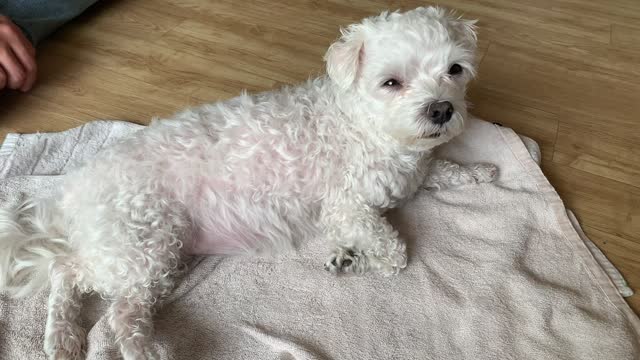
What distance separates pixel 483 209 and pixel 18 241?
155 cm

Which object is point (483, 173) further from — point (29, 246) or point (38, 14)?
point (38, 14)

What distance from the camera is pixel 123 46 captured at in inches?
108

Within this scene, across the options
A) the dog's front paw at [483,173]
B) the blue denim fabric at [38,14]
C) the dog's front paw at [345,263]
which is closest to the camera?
the dog's front paw at [345,263]

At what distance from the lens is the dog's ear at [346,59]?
156 centimetres

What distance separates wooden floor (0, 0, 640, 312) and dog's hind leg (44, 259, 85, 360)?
91cm

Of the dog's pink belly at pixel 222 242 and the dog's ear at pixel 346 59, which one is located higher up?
the dog's ear at pixel 346 59

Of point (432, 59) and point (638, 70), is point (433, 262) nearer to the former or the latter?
point (432, 59)

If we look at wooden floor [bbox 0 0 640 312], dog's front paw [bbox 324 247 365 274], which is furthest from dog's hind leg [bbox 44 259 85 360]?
wooden floor [bbox 0 0 640 312]

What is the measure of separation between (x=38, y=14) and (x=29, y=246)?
147cm

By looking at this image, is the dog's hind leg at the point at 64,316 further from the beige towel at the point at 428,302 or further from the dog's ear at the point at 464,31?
the dog's ear at the point at 464,31

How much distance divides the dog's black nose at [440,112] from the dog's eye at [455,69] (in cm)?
13

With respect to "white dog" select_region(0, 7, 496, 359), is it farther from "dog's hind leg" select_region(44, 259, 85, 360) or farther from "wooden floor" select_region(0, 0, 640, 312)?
"wooden floor" select_region(0, 0, 640, 312)

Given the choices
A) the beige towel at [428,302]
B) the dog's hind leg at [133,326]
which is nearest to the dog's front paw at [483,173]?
the beige towel at [428,302]

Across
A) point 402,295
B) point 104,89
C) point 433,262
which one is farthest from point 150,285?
point 104,89
